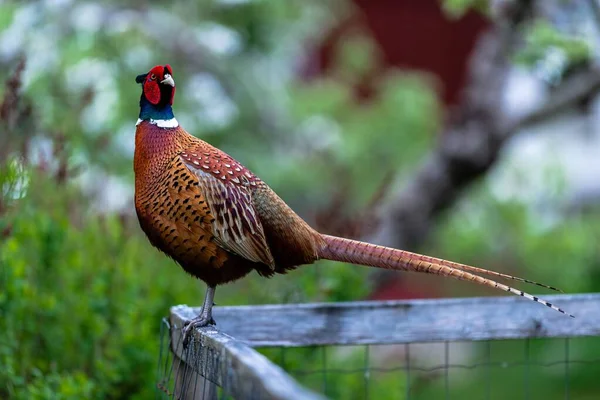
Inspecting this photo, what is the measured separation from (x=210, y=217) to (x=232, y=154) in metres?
6.58

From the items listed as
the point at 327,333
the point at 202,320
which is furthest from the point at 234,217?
the point at 327,333

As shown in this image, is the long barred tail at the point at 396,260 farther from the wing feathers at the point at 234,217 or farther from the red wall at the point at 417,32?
the red wall at the point at 417,32

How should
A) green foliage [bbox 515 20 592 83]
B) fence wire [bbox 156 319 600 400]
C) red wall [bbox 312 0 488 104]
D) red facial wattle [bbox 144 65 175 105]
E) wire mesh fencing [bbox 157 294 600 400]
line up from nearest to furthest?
1. wire mesh fencing [bbox 157 294 600 400]
2. red facial wattle [bbox 144 65 175 105]
3. green foliage [bbox 515 20 592 83]
4. fence wire [bbox 156 319 600 400]
5. red wall [bbox 312 0 488 104]

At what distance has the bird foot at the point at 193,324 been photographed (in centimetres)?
306

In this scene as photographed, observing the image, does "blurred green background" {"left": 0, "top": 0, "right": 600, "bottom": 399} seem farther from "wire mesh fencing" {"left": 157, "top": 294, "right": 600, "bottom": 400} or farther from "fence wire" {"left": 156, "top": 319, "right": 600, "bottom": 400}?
"wire mesh fencing" {"left": 157, "top": 294, "right": 600, "bottom": 400}

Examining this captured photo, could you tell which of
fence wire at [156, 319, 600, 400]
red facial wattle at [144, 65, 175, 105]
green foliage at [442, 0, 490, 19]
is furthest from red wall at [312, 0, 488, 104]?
red facial wattle at [144, 65, 175, 105]

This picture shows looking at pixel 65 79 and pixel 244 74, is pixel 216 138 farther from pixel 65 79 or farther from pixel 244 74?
pixel 65 79

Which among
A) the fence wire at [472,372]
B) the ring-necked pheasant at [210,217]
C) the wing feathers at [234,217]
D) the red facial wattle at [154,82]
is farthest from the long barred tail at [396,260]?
the fence wire at [472,372]

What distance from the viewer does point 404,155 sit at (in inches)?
408

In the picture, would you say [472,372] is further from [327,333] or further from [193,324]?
[193,324]

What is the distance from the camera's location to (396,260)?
3117 millimetres

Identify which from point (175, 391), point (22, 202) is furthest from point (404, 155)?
point (175, 391)

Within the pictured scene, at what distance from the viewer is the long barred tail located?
2.95 m

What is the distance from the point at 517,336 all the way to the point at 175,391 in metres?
1.37
